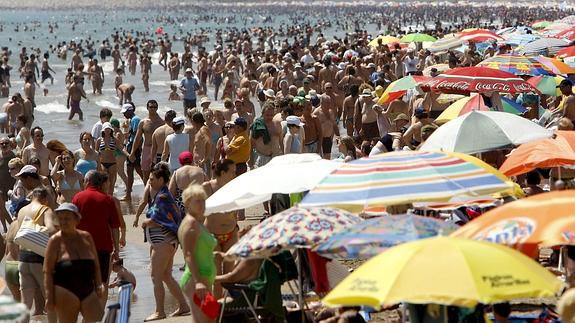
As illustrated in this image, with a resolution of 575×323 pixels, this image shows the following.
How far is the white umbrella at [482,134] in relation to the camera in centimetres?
980

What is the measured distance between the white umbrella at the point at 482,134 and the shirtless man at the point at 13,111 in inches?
560

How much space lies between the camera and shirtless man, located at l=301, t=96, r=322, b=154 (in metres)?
15.0

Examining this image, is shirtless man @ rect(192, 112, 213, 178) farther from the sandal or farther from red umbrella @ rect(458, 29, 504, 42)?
red umbrella @ rect(458, 29, 504, 42)

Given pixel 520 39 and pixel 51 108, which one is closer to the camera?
pixel 520 39

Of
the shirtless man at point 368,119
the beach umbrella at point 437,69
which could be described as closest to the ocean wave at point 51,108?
the beach umbrella at point 437,69

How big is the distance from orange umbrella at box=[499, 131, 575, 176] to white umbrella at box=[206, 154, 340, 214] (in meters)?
1.35

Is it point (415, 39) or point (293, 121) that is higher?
point (293, 121)

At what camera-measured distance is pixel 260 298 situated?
7.82 m

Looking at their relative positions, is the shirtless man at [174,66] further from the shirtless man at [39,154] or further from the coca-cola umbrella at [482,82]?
the coca-cola umbrella at [482,82]

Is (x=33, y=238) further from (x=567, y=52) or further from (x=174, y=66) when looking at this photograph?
(x=174, y=66)

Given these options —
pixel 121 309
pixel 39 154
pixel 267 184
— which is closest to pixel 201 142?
pixel 39 154

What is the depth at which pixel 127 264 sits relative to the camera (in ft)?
41.1

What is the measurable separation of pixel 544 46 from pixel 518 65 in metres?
6.93

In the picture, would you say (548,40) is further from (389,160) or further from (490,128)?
(389,160)
